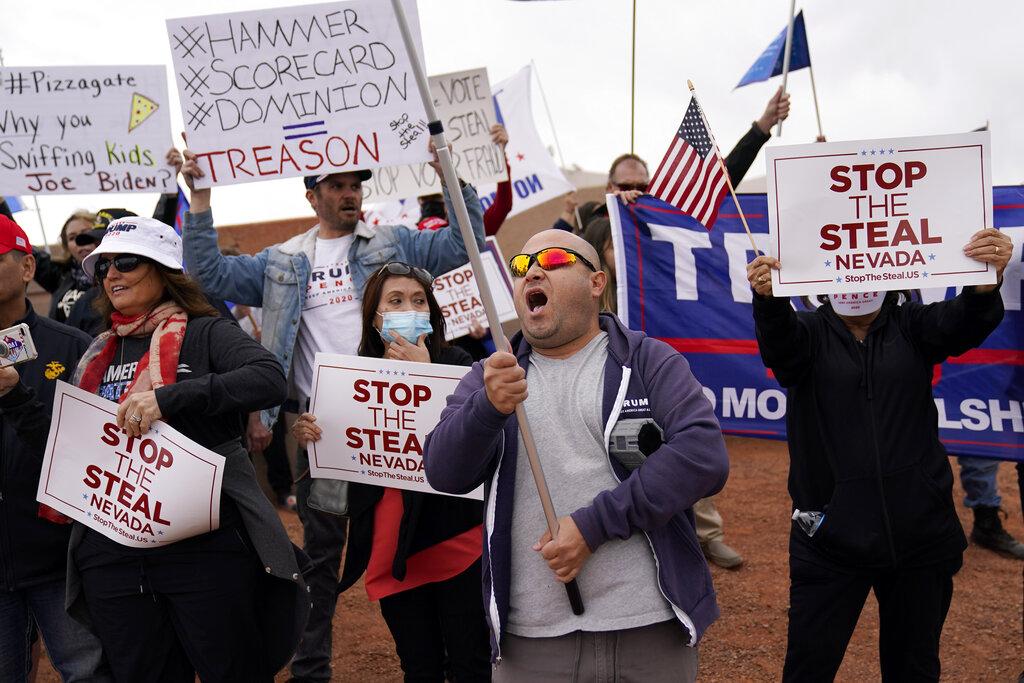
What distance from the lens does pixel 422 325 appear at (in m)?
4.09

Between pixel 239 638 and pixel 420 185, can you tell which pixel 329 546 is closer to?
pixel 239 638

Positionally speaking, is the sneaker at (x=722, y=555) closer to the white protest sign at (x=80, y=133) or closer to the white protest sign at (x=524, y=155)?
the white protest sign at (x=524, y=155)

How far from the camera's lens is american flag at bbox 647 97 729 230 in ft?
14.1

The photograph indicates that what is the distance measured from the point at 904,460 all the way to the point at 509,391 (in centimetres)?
186

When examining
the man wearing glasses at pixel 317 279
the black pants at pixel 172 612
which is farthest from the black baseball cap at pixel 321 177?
the black pants at pixel 172 612

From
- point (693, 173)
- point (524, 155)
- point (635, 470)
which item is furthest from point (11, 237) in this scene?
point (524, 155)

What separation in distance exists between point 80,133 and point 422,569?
3.15 metres

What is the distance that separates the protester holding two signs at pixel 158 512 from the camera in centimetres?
335

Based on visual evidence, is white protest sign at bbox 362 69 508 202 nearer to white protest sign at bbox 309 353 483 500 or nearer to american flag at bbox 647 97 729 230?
american flag at bbox 647 97 729 230

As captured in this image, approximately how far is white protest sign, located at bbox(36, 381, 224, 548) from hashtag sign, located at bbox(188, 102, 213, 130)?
1802 mm

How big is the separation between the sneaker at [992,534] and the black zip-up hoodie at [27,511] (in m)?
5.91

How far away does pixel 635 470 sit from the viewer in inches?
102

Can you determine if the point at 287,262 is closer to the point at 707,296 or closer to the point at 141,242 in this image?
the point at 141,242

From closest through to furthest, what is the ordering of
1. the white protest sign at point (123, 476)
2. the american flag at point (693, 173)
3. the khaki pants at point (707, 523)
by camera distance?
the white protest sign at point (123, 476), the american flag at point (693, 173), the khaki pants at point (707, 523)
